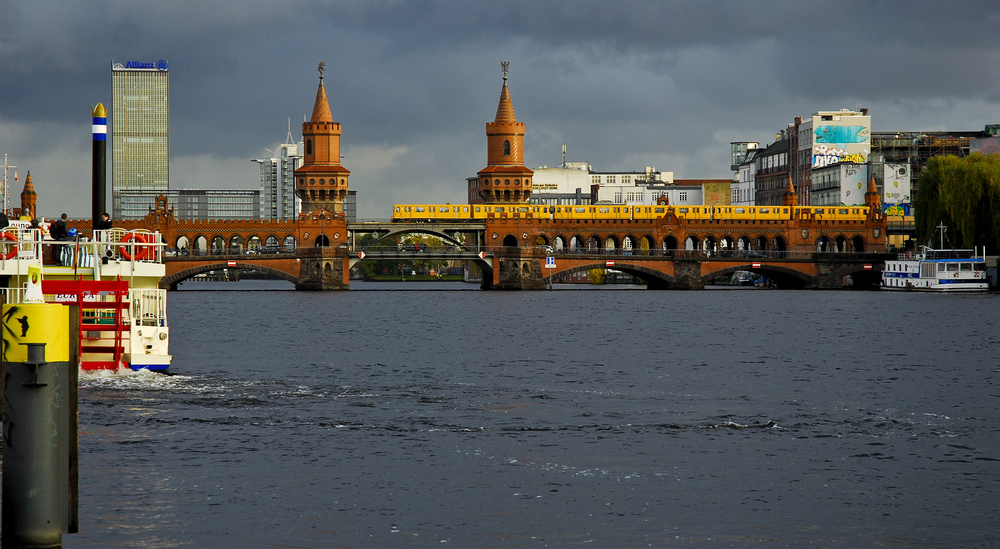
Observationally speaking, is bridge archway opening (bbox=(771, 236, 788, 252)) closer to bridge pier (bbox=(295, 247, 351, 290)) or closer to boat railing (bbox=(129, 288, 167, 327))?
bridge pier (bbox=(295, 247, 351, 290))

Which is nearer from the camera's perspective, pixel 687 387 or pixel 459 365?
pixel 687 387

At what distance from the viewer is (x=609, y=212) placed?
132625 millimetres

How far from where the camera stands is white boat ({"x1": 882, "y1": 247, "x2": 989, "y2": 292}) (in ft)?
334

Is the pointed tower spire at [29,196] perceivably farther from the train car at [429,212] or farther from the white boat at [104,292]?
the white boat at [104,292]

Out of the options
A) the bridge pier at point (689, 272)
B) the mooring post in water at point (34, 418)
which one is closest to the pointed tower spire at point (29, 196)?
the bridge pier at point (689, 272)

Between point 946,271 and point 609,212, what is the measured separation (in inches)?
1573

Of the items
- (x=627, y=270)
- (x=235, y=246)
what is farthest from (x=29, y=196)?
(x=627, y=270)

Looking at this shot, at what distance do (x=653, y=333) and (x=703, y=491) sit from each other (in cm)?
3951

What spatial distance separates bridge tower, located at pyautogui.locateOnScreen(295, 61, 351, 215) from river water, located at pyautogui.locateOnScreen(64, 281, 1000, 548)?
88.7 meters

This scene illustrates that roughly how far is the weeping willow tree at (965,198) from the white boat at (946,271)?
1495 millimetres

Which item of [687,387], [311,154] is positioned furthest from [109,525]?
[311,154]

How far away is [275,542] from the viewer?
16641 mm

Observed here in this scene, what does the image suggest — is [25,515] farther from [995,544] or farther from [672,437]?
[672,437]

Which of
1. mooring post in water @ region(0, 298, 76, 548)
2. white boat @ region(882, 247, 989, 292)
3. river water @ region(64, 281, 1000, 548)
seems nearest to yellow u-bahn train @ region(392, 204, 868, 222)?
white boat @ region(882, 247, 989, 292)
